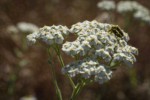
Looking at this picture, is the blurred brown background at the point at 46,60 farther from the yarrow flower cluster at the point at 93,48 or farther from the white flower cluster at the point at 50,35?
the yarrow flower cluster at the point at 93,48

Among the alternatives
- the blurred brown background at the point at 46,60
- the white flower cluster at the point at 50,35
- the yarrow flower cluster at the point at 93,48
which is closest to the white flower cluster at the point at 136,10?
the blurred brown background at the point at 46,60

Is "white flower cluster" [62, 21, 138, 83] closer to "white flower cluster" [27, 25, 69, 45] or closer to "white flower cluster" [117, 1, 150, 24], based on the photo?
"white flower cluster" [27, 25, 69, 45]

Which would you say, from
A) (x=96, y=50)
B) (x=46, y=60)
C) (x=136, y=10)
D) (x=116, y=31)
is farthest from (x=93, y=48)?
(x=46, y=60)

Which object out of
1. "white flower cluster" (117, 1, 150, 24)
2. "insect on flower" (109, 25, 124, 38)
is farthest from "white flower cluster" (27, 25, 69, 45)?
"white flower cluster" (117, 1, 150, 24)

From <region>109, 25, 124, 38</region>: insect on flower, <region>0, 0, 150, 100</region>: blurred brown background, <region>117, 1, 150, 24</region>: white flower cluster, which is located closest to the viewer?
<region>109, 25, 124, 38</region>: insect on flower

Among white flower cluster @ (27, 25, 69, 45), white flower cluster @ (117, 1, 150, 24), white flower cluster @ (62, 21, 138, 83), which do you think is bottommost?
white flower cluster @ (62, 21, 138, 83)

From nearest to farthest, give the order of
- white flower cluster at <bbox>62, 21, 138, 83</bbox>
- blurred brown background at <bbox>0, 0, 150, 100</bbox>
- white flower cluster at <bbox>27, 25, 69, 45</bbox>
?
white flower cluster at <bbox>62, 21, 138, 83</bbox>, white flower cluster at <bbox>27, 25, 69, 45</bbox>, blurred brown background at <bbox>0, 0, 150, 100</bbox>

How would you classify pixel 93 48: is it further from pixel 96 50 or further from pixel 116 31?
pixel 116 31
